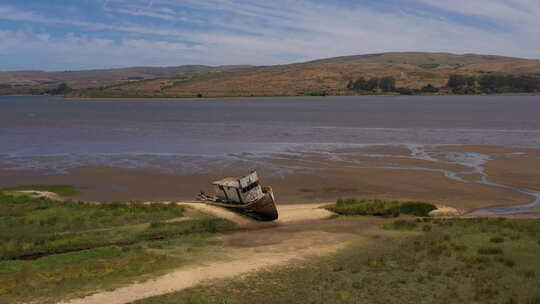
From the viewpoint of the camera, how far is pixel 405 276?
60.7ft

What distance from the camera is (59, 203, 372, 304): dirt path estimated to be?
17.5 m

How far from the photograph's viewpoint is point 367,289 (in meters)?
17.2

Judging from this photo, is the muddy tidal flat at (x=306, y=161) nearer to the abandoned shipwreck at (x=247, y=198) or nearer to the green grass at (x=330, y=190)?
the green grass at (x=330, y=190)

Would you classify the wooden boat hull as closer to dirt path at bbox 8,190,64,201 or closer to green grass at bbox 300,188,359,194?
green grass at bbox 300,188,359,194

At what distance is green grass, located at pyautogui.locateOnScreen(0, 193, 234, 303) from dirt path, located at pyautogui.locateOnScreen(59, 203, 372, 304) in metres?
0.87

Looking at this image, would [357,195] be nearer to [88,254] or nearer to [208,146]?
[88,254]

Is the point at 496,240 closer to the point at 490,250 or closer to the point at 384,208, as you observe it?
the point at 490,250

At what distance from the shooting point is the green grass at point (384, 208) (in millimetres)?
30750

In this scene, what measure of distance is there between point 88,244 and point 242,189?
976cm

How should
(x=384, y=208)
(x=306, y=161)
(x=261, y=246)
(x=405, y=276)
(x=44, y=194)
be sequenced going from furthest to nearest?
(x=306, y=161)
(x=44, y=194)
(x=384, y=208)
(x=261, y=246)
(x=405, y=276)

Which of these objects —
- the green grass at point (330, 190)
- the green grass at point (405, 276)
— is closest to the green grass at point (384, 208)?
the green grass at point (330, 190)

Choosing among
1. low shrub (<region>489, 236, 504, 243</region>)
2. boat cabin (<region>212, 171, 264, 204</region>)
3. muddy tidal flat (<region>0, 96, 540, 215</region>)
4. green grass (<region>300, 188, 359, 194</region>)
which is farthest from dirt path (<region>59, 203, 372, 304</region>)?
low shrub (<region>489, 236, 504, 243</region>)

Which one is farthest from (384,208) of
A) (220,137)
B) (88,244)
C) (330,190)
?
(220,137)

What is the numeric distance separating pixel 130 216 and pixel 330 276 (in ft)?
47.3
